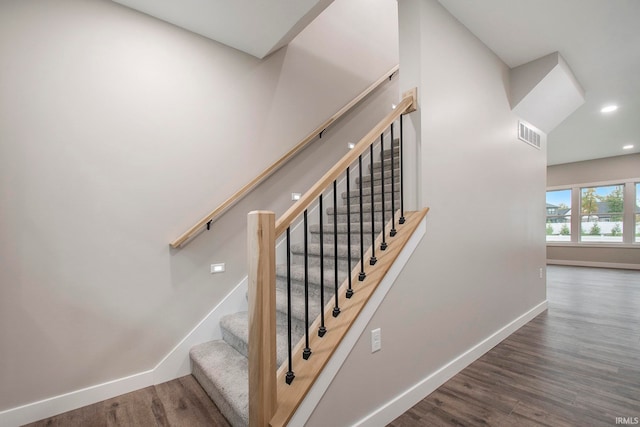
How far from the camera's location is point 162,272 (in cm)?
213

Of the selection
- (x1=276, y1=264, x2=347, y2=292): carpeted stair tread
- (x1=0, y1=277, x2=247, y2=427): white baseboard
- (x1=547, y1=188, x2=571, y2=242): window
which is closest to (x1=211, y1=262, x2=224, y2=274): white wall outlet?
(x1=0, y1=277, x2=247, y2=427): white baseboard

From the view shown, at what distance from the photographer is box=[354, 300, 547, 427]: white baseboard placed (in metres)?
1.62

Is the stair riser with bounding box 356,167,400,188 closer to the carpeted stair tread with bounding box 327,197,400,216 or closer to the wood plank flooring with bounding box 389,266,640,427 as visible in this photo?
the carpeted stair tread with bounding box 327,197,400,216

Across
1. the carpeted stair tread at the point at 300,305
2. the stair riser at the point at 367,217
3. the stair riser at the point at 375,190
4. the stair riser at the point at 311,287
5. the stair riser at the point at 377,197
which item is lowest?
the carpeted stair tread at the point at 300,305

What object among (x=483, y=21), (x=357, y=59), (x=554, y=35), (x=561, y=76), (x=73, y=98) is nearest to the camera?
(x=73, y=98)

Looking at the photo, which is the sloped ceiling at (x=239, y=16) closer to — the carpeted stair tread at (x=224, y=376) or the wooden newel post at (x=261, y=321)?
the wooden newel post at (x=261, y=321)

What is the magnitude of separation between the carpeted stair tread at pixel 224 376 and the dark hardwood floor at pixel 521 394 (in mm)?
90

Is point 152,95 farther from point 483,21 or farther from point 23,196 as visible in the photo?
point 483,21

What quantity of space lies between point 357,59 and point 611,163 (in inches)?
Result: 307

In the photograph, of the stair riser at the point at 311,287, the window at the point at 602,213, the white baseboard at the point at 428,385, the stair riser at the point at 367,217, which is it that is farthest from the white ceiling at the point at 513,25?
the window at the point at 602,213

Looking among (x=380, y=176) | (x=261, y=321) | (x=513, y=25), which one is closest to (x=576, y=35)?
(x=513, y=25)

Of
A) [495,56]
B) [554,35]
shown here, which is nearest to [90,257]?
[495,56]

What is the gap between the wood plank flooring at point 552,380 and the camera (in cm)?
A: 170

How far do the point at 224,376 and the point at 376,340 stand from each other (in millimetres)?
961
